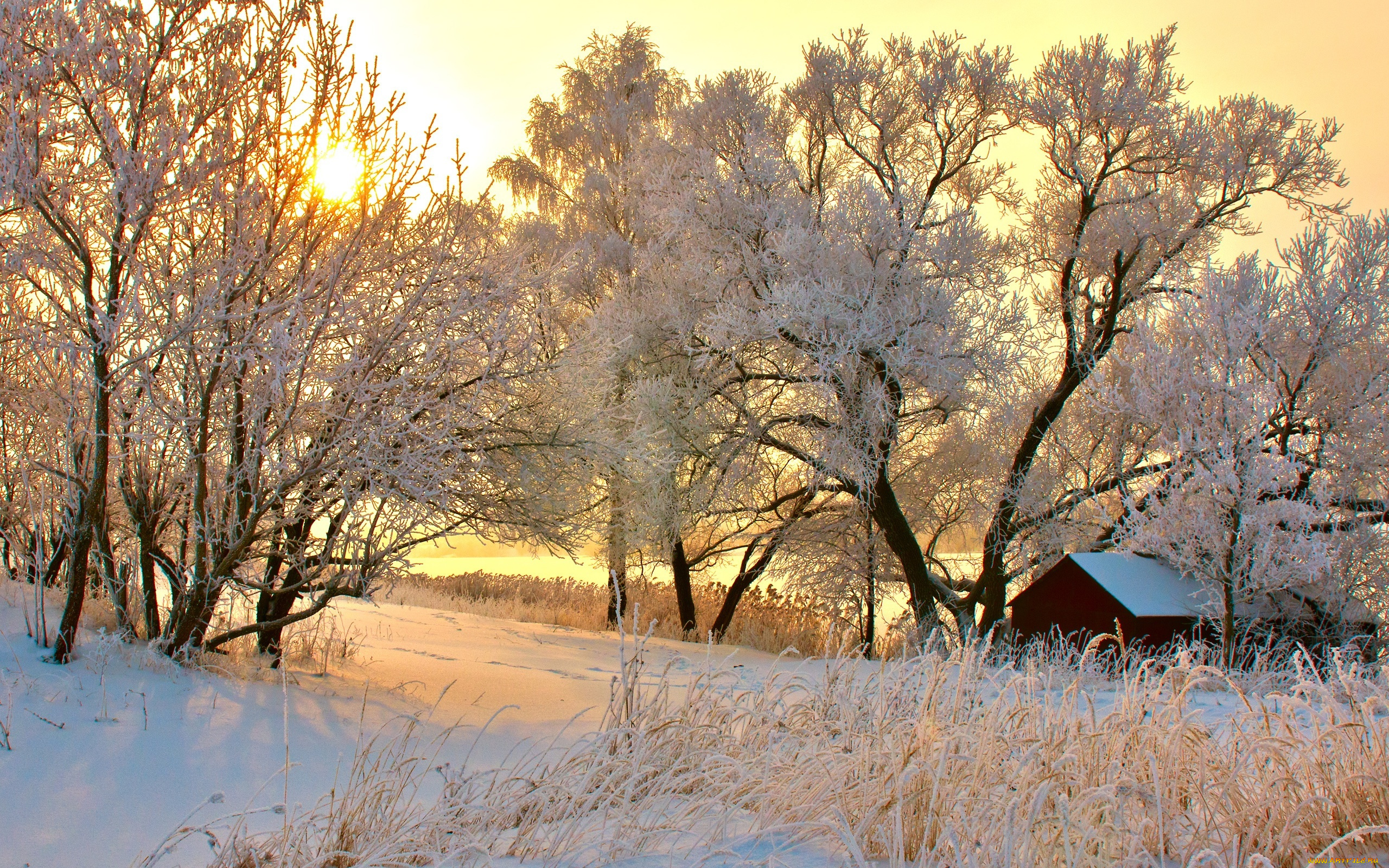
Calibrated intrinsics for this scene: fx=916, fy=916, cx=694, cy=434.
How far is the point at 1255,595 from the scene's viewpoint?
1034 centimetres

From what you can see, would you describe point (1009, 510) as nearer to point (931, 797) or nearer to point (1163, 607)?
point (1163, 607)

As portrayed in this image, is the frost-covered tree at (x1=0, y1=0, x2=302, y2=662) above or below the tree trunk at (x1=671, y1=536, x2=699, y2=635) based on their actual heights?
above

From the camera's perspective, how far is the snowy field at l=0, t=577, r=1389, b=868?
3.02 metres

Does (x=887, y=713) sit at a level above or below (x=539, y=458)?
below

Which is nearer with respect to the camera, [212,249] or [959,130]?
[212,249]

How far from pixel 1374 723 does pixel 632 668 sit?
131 inches

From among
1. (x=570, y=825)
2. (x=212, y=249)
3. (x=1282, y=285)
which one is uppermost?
(x=1282, y=285)

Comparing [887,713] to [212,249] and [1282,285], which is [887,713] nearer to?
[212,249]

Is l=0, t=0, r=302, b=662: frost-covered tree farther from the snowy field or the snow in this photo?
the snow

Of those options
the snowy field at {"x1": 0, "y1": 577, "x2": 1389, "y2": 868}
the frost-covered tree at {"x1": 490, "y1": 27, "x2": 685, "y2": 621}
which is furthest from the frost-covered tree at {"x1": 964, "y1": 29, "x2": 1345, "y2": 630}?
the snowy field at {"x1": 0, "y1": 577, "x2": 1389, "y2": 868}

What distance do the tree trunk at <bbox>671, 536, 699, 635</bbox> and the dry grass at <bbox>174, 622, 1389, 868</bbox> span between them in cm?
1065

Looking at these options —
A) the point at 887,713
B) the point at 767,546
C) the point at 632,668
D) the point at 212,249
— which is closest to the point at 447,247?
the point at 212,249

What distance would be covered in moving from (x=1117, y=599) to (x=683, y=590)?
6744 mm

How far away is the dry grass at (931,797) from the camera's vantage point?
2.92 meters
